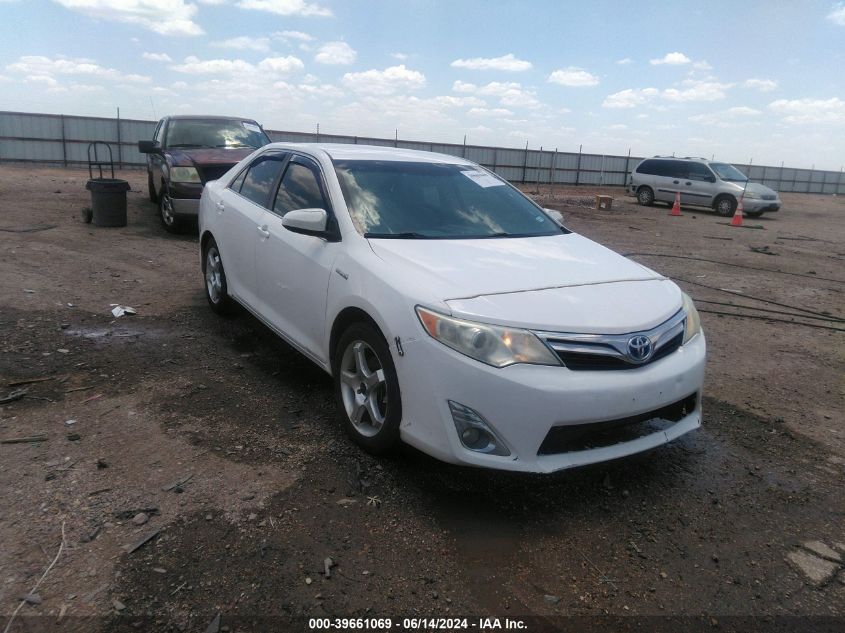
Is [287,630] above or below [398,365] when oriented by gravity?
below

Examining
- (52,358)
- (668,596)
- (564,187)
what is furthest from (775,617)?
(564,187)

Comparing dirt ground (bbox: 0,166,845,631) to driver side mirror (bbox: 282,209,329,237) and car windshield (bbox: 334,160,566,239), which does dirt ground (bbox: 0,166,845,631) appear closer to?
driver side mirror (bbox: 282,209,329,237)

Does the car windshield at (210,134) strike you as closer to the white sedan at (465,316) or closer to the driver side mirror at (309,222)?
the white sedan at (465,316)

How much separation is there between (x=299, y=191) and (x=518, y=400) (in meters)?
2.35

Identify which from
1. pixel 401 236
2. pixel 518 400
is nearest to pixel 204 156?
pixel 401 236

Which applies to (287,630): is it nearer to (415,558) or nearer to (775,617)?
(415,558)

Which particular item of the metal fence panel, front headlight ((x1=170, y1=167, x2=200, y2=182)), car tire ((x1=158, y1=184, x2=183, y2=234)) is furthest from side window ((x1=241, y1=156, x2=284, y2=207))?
the metal fence panel

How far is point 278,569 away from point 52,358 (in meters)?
3.08

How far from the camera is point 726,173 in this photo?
21359mm

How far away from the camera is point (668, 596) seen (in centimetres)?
250

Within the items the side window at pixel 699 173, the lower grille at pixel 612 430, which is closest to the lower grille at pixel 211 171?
the lower grille at pixel 612 430

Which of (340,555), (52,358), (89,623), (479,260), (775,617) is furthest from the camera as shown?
(52,358)

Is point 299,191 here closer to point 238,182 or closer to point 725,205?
point 238,182

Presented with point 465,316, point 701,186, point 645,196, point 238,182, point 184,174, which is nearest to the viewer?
point 465,316
